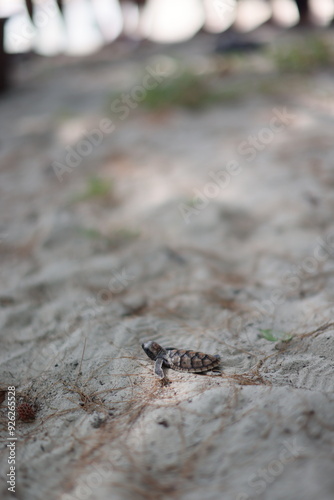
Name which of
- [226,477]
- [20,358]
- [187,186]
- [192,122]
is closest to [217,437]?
[226,477]

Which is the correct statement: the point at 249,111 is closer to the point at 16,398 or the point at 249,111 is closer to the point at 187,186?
the point at 187,186

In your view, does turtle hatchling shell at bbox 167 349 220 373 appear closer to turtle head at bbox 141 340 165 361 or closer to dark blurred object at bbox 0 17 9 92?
turtle head at bbox 141 340 165 361

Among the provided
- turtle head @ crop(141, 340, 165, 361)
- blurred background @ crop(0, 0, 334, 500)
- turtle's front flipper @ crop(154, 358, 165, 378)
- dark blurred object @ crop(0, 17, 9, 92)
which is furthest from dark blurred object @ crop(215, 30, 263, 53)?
turtle's front flipper @ crop(154, 358, 165, 378)

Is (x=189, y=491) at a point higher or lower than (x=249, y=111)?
higher

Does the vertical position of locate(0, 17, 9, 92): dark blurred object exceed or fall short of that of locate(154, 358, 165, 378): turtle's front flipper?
it exceeds it

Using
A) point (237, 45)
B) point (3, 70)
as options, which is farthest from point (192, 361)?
point (3, 70)

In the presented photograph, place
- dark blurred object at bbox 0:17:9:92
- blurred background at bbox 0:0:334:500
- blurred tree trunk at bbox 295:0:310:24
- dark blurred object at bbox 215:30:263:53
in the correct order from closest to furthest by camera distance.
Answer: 1. blurred background at bbox 0:0:334:500
2. dark blurred object at bbox 0:17:9:92
3. dark blurred object at bbox 215:30:263:53
4. blurred tree trunk at bbox 295:0:310:24

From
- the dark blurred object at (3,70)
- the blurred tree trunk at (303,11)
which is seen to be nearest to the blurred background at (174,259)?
the dark blurred object at (3,70)
